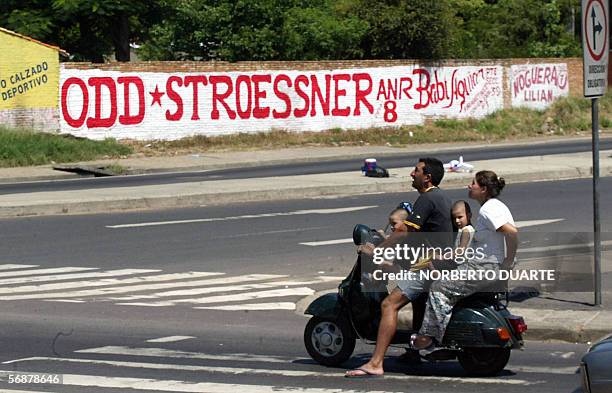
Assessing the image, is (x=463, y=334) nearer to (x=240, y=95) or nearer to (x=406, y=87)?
(x=240, y=95)

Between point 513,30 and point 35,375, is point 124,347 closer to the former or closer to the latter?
point 35,375

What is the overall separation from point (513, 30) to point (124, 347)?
48.0 meters

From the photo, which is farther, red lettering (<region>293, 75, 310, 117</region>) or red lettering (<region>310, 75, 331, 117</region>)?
red lettering (<region>310, 75, 331, 117</region>)

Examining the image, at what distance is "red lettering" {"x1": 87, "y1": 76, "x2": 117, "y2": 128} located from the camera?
35.2 metres

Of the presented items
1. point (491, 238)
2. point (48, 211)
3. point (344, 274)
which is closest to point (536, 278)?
point (344, 274)

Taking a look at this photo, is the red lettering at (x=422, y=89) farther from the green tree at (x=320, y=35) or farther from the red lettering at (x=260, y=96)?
the red lettering at (x=260, y=96)

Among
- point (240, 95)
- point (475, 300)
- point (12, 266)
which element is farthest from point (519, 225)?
point (240, 95)

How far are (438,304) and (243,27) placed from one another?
33.9 metres

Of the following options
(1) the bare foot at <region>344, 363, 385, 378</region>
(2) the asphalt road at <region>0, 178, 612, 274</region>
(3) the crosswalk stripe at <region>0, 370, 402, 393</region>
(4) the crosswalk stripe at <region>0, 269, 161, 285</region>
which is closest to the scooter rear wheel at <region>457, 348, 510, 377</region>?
(1) the bare foot at <region>344, 363, 385, 378</region>

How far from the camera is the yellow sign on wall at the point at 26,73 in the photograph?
3372 centimetres

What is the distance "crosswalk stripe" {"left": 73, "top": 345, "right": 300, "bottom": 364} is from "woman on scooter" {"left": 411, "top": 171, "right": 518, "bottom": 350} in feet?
4.86

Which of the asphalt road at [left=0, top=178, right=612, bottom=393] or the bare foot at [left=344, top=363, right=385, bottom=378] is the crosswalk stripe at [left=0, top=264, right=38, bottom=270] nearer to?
the asphalt road at [left=0, top=178, right=612, bottom=393]

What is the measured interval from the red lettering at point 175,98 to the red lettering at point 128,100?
0.94 m

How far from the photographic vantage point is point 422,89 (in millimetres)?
A: 43000
